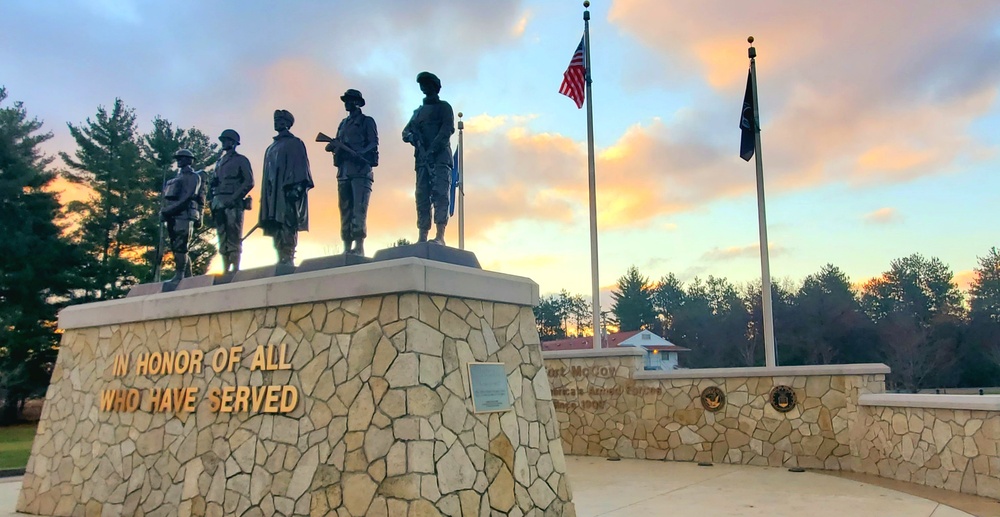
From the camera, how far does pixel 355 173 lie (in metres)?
7.09

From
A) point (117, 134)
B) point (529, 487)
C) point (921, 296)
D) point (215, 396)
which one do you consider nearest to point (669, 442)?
point (529, 487)

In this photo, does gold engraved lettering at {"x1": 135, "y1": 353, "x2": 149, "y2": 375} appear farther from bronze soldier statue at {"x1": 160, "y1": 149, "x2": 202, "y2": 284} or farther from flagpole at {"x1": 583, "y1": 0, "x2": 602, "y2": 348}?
flagpole at {"x1": 583, "y1": 0, "x2": 602, "y2": 348}

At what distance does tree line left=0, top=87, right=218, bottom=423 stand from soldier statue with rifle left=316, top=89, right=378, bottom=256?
19513 mm

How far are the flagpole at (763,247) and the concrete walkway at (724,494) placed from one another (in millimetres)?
2369

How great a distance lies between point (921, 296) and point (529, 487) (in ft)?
162

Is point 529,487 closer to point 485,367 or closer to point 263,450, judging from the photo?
point 485,367

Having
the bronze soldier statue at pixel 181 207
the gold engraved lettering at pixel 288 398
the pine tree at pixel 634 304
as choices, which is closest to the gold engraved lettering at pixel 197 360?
the gold engraved lettering at pixel 288 398

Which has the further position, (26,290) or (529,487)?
(26,290)

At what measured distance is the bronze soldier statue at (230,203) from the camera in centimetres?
801

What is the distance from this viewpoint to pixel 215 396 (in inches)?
249

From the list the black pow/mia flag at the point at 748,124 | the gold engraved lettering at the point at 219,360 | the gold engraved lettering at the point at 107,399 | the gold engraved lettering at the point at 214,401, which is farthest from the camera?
the black pow/mia flag at the point at 748,124

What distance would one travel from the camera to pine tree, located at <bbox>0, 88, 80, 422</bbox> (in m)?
24.3

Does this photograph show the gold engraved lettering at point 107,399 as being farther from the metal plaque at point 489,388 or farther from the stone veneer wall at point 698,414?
the stone veneer wall at point 698,414

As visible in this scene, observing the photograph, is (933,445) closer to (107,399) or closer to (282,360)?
(282,360)
